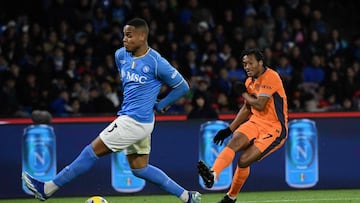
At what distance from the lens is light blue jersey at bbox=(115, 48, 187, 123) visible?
959 centimetres

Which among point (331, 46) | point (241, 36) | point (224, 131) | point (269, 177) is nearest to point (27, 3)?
point (241, 36)

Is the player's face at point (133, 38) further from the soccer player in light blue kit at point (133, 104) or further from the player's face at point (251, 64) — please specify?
the player's face at point (251, 64)

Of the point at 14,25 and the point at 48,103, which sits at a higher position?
the point at 14,25

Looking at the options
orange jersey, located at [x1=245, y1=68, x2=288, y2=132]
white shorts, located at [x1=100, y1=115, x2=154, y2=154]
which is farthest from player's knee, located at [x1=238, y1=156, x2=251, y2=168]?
white shorts, located at [x1=100, y1=115, x2=154, y2=154]

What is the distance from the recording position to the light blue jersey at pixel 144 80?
31.5 feet

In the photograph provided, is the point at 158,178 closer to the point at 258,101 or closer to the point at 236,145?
the point at 236,145

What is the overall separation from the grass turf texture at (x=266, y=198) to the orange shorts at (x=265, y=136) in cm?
169

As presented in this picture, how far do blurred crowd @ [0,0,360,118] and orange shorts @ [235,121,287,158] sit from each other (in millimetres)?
5062

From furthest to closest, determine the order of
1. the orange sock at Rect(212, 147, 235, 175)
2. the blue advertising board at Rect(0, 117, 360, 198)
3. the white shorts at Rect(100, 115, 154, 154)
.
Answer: the blue advertising board at Rect(0, 117, 360, 198) → the orange sock at Rect(212, 147, 235, 175) → the white shorts at Rect(100, 115, 154, 154)

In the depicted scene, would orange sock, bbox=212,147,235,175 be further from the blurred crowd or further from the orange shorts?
the blurred crowd

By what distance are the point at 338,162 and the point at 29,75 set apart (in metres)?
5.98

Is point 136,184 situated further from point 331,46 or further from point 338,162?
point 331,46

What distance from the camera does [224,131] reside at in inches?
428

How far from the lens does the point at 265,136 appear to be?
1046 cm
